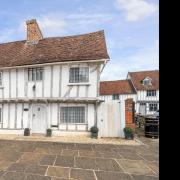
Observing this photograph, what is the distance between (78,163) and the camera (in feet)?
26.5

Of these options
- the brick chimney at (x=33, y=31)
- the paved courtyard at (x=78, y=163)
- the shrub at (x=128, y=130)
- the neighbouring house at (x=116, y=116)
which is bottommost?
the paved courtyard at (x=78, y=163)

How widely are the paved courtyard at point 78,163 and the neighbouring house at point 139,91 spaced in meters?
29.8

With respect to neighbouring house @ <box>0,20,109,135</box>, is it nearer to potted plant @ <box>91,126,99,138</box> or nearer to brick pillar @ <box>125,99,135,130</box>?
potted plant @ <box>91,126,99,138</box>

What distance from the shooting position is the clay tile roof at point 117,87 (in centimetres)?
4188

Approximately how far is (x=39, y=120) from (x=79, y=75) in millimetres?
4456

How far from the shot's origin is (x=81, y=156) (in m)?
9.20

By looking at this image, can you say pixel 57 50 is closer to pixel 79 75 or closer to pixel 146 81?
pixel 79 75

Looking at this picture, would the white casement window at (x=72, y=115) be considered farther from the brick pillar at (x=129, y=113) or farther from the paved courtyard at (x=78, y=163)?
the paved courtyard at (x=78, y=163)

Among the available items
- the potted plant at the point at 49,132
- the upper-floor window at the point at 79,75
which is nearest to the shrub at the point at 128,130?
the upper-floor window at the point at 79,75

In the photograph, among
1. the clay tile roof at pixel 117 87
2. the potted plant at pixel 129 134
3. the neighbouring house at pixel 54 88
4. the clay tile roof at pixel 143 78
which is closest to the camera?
the potted plant at pixel 129 134

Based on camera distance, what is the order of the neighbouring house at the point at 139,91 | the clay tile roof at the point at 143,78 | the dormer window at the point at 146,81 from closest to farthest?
the neighbouring house at the point at 139,91
the clay tile roof at the point at 143,78
the dormer window at the point at 146,81

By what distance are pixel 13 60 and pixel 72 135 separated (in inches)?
301

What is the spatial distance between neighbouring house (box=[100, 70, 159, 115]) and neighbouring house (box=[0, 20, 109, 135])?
2515 cm
